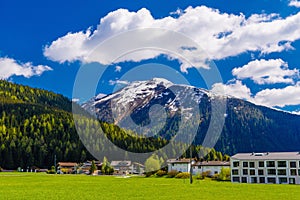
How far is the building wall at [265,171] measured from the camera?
84750 mm

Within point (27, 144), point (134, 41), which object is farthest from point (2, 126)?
point (134, 41)

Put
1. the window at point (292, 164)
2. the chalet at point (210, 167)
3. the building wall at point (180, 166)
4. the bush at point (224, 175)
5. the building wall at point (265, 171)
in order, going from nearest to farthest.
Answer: the building wall at point (265, 171) → the window at point (292, 164) → the bush at point (224, 175) → the chalet at point (210, 167) → the building wall at point (180, 166)

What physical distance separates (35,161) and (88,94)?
108225 mm

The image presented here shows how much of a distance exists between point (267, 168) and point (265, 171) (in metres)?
0.79

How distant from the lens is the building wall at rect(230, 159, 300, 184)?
8475 cm

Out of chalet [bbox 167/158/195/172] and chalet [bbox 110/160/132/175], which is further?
chalet [bbox 110/160/132/175]

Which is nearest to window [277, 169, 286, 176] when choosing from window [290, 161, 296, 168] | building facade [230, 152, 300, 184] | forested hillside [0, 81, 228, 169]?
building facade [230, 152, 300, 184]

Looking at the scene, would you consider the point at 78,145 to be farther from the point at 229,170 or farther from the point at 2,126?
the point at 229,170

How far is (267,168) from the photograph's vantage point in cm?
8875

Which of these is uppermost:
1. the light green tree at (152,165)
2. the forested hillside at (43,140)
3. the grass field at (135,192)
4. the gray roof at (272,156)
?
the forested hillside at (43,140)

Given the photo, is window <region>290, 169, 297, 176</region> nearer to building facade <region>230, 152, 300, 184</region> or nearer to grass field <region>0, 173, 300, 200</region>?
building facade <region>230, 152, 300, 184</region>

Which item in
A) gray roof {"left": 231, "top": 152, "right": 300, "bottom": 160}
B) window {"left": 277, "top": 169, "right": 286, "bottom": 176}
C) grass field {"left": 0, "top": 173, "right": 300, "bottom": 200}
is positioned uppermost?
gray roof {"left": 231, "top": 152, "right": 300, "bottom": 160}

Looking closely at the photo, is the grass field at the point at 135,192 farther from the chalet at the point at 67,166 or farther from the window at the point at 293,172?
the chalet at the point at 67,166

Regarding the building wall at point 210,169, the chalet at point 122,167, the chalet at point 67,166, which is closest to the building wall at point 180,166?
the building wall at point 210,169
